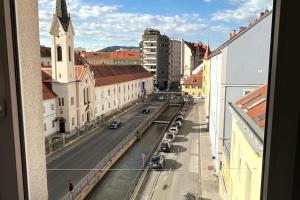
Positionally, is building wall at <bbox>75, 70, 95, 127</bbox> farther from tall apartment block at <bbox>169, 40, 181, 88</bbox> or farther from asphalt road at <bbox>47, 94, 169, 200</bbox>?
tall apartment block at <bbox>169, 40, 181, 88</bbox>

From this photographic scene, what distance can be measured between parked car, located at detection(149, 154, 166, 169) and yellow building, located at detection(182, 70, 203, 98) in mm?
6844

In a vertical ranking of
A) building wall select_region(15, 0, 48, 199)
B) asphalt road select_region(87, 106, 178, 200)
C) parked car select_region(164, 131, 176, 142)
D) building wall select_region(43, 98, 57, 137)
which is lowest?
asphalt road select_region(87, 106, 178, 200)

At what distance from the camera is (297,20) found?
0.28 m

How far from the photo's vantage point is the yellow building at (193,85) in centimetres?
1161

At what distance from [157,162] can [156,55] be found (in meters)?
8.26

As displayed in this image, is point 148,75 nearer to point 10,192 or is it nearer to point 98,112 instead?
point 98,112

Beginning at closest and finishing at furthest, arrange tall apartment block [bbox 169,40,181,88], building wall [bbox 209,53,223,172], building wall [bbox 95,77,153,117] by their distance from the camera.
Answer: building wall [bbox 209,53,223,172] < building wall [bbox 95,77,153,117] < tall apartment block [bbox 169,40,181,88]

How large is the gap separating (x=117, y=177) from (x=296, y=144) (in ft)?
13.4

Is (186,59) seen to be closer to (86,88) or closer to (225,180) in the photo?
(86,88)

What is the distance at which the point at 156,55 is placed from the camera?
12453 mm

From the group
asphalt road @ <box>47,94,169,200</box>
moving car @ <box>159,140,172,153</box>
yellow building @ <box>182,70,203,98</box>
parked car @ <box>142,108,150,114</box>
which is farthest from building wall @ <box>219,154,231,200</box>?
yellow building @ <box>182,70,203,98</box>

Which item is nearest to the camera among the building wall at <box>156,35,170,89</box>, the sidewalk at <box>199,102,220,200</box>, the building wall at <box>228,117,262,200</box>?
the building wall at <box>228,117,262,200</box>

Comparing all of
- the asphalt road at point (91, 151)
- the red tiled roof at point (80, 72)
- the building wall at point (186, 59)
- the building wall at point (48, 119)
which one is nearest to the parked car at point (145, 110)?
the asphalt road at point (91, 151)

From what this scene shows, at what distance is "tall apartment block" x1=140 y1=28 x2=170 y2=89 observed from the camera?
1148 centimetres
